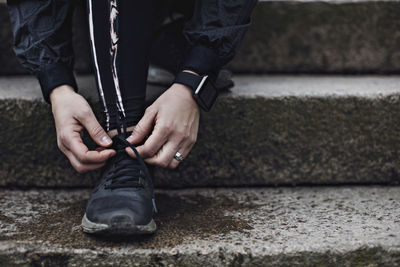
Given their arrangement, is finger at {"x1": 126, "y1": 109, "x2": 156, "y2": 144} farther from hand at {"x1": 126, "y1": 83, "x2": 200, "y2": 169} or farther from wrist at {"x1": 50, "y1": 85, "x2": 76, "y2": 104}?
wrist at {"x1": 50, "y1": 85, "x2": 76, "y2": 104}

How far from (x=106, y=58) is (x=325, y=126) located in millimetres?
576

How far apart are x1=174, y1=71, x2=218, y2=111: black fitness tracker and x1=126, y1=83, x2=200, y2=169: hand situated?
1cm

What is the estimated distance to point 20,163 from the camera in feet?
3.61

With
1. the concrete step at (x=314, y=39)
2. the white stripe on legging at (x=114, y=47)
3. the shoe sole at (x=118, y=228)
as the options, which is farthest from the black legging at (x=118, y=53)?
the concrete step at (x=314, y=39)

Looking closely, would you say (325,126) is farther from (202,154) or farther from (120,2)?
(120,2)

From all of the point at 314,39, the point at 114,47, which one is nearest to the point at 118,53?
the point at 114,47

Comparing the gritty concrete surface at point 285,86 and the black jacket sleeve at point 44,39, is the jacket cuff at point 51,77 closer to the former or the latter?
the black jacket sleeve at point 44,39

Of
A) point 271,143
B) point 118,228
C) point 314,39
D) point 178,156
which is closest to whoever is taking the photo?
point 118,228

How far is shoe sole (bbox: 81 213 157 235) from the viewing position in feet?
2.62

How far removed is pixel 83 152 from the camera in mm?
854

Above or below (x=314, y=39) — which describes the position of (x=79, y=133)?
below

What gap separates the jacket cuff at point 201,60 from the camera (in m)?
0.92

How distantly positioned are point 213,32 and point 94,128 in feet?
1.05

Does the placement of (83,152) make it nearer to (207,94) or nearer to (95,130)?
(95,130)
